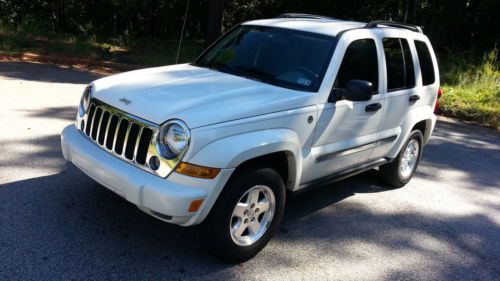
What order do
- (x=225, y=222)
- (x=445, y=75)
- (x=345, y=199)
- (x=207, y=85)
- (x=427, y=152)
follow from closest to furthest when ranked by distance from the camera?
(x=225, y=222)
(x=207, y=85)
(x=345, y=199)
(x=427, y=152)
(x=445, y=75)

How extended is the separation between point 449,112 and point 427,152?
11.9ft

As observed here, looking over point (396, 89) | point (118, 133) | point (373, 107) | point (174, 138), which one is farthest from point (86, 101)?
point (396, 89)

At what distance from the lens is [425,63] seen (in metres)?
5.86

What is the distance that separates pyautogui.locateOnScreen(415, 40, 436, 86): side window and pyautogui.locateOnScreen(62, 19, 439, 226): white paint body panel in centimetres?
68

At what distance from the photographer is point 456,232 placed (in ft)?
16.3

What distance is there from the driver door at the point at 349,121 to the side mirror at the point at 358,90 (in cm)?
12

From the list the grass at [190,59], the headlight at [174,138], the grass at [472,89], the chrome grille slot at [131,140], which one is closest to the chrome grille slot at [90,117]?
the chrome grille slot at [131,140]

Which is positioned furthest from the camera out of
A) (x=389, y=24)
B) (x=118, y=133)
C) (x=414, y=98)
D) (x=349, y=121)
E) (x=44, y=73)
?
(x=44, y=73)

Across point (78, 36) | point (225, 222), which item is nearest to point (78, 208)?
point (225, 222)

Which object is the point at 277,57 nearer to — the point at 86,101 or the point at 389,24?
the point at 389,24

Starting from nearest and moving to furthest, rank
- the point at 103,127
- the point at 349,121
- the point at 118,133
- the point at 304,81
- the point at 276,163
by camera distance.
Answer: the point at 118,133, the point at 103,127, the point at 276,163, the point at 304,81, the point at 349,121

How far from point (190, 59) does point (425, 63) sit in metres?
8.63

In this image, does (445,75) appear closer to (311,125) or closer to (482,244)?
(482,244)

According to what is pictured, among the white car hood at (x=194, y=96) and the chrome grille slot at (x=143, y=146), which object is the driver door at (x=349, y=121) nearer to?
the white car hood at (x=194, y=96)
